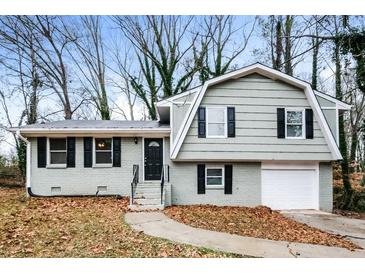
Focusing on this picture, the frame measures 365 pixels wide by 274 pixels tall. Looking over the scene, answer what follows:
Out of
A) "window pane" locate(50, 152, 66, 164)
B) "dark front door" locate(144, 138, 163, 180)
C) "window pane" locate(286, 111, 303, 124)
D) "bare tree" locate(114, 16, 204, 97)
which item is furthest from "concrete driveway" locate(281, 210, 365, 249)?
"bare tree" locate(114, 16, 204, 97)

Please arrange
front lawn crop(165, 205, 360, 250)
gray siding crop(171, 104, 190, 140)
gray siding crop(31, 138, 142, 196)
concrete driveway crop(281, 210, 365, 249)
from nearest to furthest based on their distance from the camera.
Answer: front lawn crop(165, 205, 360, 250) → concrete driveway crop(281, 210, 365, 249) → gray siding crop(171, 104, 190, 140) → gray siding crop(31, 138, 142, 196)

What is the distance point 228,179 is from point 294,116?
2788mm

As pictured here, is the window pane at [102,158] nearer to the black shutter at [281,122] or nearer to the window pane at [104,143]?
the window pane at [104,143]

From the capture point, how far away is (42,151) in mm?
8992

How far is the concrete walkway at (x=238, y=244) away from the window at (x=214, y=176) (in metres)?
3.15

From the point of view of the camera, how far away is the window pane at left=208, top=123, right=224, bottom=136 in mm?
8359

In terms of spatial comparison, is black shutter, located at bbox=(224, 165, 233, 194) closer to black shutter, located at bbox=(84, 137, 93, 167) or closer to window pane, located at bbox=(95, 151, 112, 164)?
window pane, located at bbox=(95, 151, 112, 164)

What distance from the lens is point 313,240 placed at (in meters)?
5.11

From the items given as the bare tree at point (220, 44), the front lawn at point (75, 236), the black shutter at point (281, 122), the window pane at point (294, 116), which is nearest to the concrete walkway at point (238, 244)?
the front lawn at point (75, 236)

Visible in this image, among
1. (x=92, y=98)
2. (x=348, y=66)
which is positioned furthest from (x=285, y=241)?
(x=92, y=98)

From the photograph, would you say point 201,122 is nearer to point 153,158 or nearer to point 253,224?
point 153,158

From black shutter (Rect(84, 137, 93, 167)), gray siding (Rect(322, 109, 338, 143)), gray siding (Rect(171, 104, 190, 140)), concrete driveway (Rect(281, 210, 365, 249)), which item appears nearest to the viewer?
concrete driveway (Rect(281, 210, 365, 249))

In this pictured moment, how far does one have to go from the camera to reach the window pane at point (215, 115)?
838 centimetres
